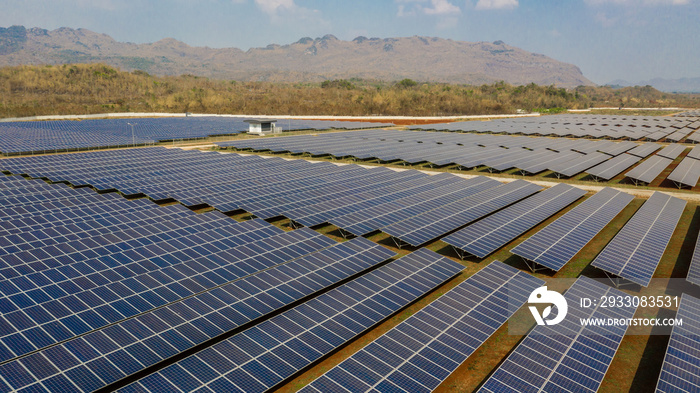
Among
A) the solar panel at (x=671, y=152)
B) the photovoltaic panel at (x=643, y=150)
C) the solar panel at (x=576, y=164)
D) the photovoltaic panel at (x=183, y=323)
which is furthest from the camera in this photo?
the photovoltaic panel at (x=643, y=150)

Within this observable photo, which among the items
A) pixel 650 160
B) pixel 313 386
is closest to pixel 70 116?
pixel 313 386

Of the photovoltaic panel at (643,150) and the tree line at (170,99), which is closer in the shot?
the photovoltaic panel at (643,150)

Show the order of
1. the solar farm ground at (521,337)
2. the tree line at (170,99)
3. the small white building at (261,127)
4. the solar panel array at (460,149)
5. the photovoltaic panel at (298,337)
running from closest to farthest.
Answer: the photovoltaic panel at (298,337), the solar farm ground at (521,337), the solar panel array at (460,149), the small white building at (261,127), the tree line at (170,99)

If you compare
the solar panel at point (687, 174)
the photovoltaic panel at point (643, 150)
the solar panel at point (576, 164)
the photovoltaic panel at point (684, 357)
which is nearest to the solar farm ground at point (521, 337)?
the photovoltaic panel at point (684, 357)

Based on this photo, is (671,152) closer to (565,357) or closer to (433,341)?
(565,357)

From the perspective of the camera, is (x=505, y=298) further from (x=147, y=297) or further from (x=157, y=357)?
(x=147, y=297)

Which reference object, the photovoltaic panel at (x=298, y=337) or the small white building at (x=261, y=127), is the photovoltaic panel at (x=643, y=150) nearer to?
the photovoltaic panel at (x=298, y=337)
